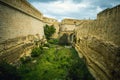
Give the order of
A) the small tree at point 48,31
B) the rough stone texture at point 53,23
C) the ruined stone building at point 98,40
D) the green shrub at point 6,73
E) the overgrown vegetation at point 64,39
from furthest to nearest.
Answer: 1. the rough stone texture at point 53,23
2. the overgrown vegetation at point 64,39
3. the small tree at point 48,31
4. the green shrub at point 6,73
5. the ruined stone building at point 98,40

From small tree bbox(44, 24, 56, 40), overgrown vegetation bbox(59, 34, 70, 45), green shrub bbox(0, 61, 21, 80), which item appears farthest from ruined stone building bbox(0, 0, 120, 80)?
overgrown vegetation bbox(59, 34, 70, 45)

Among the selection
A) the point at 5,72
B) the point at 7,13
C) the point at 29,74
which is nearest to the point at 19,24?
the point at 7,13

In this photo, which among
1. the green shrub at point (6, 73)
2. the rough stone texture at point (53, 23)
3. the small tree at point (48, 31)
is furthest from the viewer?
the rough stone texture at point (53, 23)

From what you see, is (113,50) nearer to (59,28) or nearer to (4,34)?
(4,34)

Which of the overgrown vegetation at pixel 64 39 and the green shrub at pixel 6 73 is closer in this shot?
the green shrub at pixel 6 73

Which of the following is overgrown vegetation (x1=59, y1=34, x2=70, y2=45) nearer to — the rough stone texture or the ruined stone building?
the rough stone texture

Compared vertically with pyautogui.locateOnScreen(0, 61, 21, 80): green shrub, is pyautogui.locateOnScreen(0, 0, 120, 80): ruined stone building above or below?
above

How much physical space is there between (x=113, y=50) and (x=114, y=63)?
20.6 inches

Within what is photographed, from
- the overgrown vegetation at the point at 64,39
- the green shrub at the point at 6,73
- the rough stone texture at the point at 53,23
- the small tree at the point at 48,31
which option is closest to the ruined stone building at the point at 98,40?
the green shrub at the point at 6,73

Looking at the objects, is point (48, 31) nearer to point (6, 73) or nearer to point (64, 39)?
point (64, 39)

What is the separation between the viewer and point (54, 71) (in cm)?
952

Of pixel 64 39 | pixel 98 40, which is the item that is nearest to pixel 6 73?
pixel 98 40

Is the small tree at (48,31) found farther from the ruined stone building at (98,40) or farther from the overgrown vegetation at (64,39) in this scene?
the ruined stone building at (98,40)

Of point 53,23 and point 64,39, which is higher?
point 53,23
